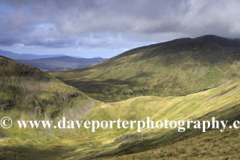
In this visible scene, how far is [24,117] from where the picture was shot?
193 meters

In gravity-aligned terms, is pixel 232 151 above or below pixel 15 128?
above

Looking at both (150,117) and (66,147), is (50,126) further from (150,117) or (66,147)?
(150,117)

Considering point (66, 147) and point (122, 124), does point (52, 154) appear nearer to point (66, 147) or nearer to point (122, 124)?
point (66, 147)

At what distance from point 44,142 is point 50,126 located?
26.2 meters

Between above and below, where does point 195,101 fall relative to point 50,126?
above

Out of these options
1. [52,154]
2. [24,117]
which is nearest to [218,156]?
[52,154]

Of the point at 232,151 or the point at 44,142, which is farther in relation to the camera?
the point at 44,142

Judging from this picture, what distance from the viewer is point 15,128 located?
179 meters

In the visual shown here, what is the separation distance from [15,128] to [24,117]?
1610cm

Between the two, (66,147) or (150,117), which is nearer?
(66,147)

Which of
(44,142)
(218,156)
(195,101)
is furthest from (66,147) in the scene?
(218,156)

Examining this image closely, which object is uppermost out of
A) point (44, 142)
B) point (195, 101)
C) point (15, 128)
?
point (195, 101)

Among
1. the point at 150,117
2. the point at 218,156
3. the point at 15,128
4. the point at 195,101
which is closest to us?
the point at 218,156

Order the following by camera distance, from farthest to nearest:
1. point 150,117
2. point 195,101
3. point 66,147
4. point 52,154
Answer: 1. point 150,117
2. point 195,101
3. point 66,147
4. point 52,154
